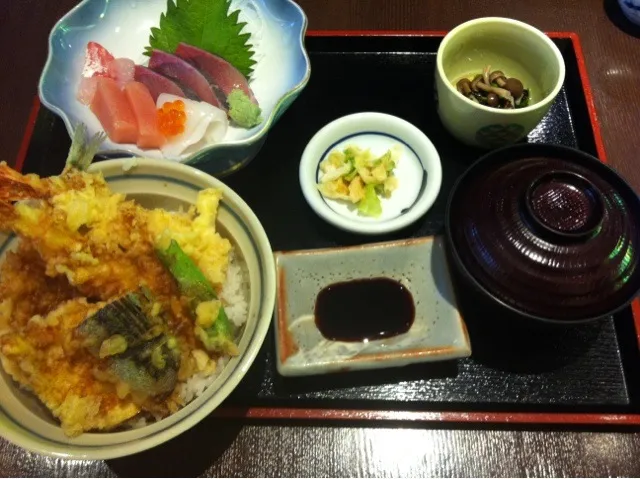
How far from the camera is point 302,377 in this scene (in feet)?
5.07

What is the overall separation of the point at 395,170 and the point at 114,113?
1.03m

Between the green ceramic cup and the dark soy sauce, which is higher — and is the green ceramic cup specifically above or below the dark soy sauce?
above

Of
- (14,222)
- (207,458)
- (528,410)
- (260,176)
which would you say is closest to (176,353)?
(207,458)

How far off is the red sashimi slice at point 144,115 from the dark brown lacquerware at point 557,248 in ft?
3.60

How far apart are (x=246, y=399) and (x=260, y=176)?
805 millimetres

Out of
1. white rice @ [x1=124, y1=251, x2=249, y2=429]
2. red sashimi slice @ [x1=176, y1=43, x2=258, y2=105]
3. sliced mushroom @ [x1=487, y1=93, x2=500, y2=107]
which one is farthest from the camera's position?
red sashimi slice @ [x1=176, y1=43, x2=258, y2=105]

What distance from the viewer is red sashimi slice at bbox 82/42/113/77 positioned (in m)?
1.99

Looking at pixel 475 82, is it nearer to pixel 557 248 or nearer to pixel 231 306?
pixel 557 248

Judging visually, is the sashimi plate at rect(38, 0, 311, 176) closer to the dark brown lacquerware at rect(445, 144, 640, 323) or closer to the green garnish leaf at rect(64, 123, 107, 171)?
the green garnish leaf at rect(64, 123, 107, 171)

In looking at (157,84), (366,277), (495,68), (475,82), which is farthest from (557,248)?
(157,84)

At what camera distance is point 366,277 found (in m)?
1.65

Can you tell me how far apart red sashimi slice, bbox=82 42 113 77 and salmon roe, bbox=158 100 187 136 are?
38 cm

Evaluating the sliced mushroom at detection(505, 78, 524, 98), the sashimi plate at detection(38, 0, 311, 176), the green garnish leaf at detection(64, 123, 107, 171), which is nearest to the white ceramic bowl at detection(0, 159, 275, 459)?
the green garnish leaf at detection(64, 123, 107, 171)

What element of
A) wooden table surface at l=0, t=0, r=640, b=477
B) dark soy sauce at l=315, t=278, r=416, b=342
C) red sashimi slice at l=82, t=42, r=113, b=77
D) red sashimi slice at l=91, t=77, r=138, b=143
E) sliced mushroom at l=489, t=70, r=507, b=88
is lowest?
wooden table surface at l=0, t=0, r=640, b=477
